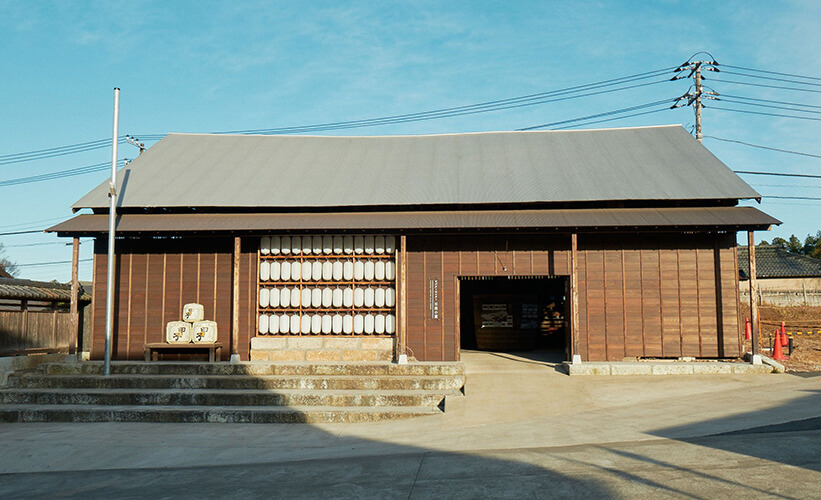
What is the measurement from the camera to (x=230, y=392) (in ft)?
43.2

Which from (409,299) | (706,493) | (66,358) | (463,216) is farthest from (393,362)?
(706,493)

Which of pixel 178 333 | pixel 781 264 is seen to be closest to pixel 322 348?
pixel 178 333

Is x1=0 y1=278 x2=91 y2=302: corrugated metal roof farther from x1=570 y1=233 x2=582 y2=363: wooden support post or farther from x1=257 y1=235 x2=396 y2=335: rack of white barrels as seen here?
x1=570 y1=233 x2=582 y2=363: wooden support post

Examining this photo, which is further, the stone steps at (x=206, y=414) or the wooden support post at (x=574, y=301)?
the wooden support post at (x=574, y=301)

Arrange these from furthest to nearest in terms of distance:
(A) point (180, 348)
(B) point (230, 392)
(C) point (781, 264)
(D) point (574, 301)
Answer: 1. (C) point (781, 264)
2. (A) point (180, 348)
3. (D) point (574, 301)
4. (B) point (230, 392)

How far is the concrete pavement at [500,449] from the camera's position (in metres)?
7.29

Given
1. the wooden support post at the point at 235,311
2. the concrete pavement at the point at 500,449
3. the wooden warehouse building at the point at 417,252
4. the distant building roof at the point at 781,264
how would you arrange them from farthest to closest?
the distant building roof at the point at 781,264
the wooden warehouse building at the point at 417,252
the wooden support post at the point at 235,311
the concrete pavement at the point at 500,449

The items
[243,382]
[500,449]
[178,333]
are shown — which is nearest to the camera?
[500,449]

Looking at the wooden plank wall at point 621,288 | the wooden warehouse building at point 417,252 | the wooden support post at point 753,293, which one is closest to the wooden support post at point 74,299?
the wooden warehouse building at point 417,252

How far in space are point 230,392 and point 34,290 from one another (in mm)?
7494

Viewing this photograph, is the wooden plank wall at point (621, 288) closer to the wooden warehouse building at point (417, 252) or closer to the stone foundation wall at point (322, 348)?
the wooden warehouse building at point (417, 252)

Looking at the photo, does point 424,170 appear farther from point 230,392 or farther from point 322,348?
point 230,392

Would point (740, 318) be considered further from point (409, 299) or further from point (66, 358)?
point (66, 358)

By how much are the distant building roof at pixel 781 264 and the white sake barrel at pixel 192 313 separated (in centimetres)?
2712
